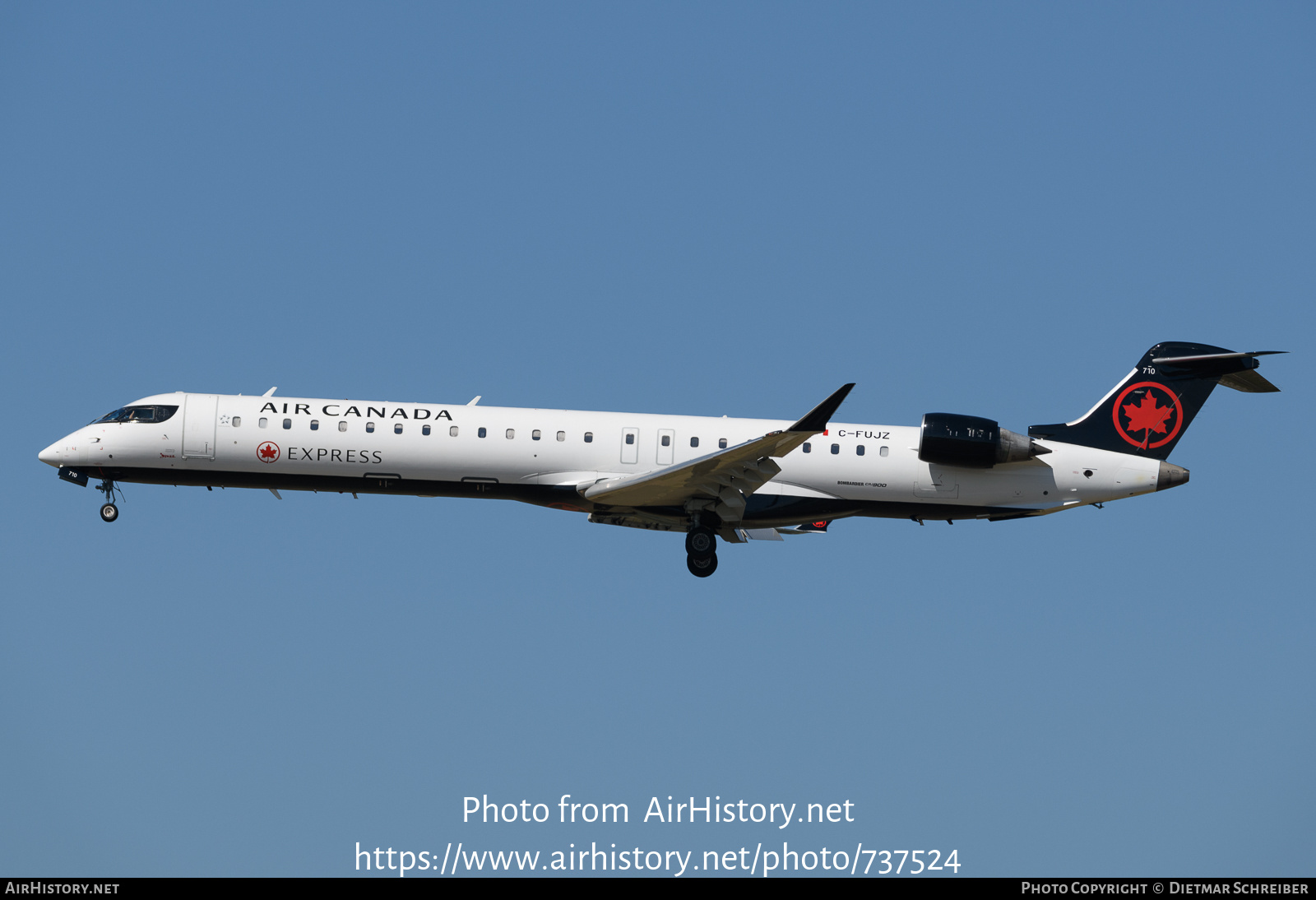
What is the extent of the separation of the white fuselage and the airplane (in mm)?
30

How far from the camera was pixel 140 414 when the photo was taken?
3172 cm

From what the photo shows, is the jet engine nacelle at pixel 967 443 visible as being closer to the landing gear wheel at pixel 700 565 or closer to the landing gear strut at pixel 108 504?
the landing gear wheel at pixel 700 565

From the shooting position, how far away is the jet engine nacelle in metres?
31.2

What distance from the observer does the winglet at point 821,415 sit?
87.8 feet

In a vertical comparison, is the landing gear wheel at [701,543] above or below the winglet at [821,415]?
below

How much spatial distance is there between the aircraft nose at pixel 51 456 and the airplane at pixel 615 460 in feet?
0.08

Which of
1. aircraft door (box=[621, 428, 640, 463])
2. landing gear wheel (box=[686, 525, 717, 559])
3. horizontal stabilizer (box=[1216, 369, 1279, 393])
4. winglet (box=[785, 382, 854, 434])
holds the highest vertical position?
horizontal stabilizer (box=[1216, 369, 1279, 393])

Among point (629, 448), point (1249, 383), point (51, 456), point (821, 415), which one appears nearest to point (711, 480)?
point (629, 448)

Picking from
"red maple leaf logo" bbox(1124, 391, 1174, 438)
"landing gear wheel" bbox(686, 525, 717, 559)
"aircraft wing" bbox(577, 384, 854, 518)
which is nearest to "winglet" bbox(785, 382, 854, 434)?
"aircraft wing" bbox(577, 384, 854, 518)

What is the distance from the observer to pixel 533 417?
31359mm

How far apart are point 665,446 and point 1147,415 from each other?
1092 centimetres

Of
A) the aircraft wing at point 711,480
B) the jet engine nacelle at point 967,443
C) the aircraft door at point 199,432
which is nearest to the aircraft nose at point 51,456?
the aircraft door at point 199,432

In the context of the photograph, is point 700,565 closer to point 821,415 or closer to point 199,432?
point 821,415

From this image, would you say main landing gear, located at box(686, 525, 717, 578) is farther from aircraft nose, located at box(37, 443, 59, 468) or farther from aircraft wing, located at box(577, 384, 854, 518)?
aircraft nose, located at box(37, 443, 59, 468)
